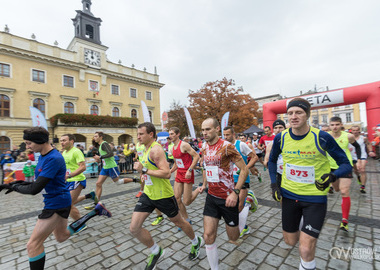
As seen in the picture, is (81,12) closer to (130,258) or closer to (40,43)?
(40,43)

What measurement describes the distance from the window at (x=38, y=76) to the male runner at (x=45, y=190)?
28.2m

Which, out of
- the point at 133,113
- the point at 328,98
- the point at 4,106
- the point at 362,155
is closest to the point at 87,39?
the point at 133,113

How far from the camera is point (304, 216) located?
77.5 inches

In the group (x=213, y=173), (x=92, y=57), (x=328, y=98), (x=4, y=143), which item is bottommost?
(x=213, y=173)

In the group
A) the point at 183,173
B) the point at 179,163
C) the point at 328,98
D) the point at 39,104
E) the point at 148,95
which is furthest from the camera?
the point at 148,95

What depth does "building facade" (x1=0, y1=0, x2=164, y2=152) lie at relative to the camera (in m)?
21.1

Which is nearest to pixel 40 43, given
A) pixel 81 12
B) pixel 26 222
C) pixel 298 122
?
pixel 81 12

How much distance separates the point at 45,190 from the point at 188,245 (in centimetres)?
234

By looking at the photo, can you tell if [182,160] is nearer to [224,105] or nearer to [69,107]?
[224,105]

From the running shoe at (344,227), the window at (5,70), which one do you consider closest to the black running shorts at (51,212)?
the running shoe at (344,227)

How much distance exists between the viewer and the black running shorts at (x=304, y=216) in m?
1.85

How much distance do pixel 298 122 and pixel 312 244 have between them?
4.24ft

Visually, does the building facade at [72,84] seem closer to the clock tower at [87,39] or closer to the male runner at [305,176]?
the clock tower at [87,39]

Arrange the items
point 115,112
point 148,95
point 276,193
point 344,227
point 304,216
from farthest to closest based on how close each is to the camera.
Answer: point 148,95 < point 115,112 < point 344,227 < point 276,193 < point 304,216
